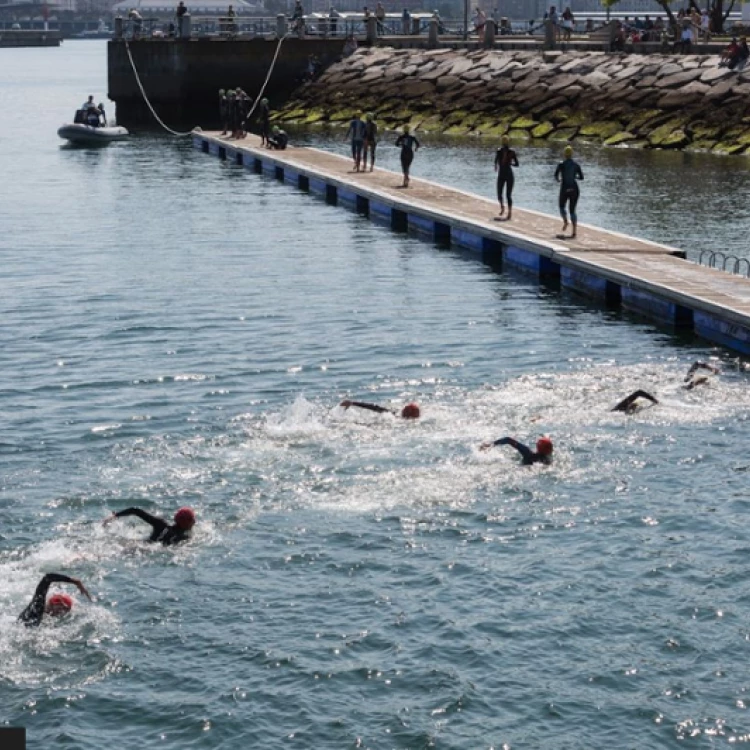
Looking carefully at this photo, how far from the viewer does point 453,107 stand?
84875 mm

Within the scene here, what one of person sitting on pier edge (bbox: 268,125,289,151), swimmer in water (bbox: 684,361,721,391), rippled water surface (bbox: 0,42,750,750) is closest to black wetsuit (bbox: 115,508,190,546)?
rippled water surface (bbox: 0,42,750,750)

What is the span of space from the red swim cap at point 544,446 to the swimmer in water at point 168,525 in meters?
5.78

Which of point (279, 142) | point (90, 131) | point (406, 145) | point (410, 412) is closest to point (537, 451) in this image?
point (410, 412)

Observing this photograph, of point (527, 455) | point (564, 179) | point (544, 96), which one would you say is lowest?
point (527, 455)

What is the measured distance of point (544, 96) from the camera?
80.9 metres

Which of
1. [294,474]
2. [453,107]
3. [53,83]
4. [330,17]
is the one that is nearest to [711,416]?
[294,474]

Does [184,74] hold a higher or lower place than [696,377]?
higher

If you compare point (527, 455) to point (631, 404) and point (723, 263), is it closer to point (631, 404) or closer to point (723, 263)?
point (631, 404)

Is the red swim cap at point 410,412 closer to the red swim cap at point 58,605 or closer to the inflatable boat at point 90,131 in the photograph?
the red swim cap at point 58,605

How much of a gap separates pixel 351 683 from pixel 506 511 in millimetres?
5682

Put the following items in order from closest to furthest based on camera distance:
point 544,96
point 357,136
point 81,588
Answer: point 81,588, point 357,136, point 544,96

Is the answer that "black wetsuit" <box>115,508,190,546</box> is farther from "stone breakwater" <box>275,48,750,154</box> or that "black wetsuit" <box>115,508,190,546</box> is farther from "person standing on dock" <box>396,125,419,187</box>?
"stone breakwater" <box>275,48,750,154</box>

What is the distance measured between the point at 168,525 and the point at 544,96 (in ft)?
205

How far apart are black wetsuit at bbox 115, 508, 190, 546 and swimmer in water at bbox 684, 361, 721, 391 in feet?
37.4
